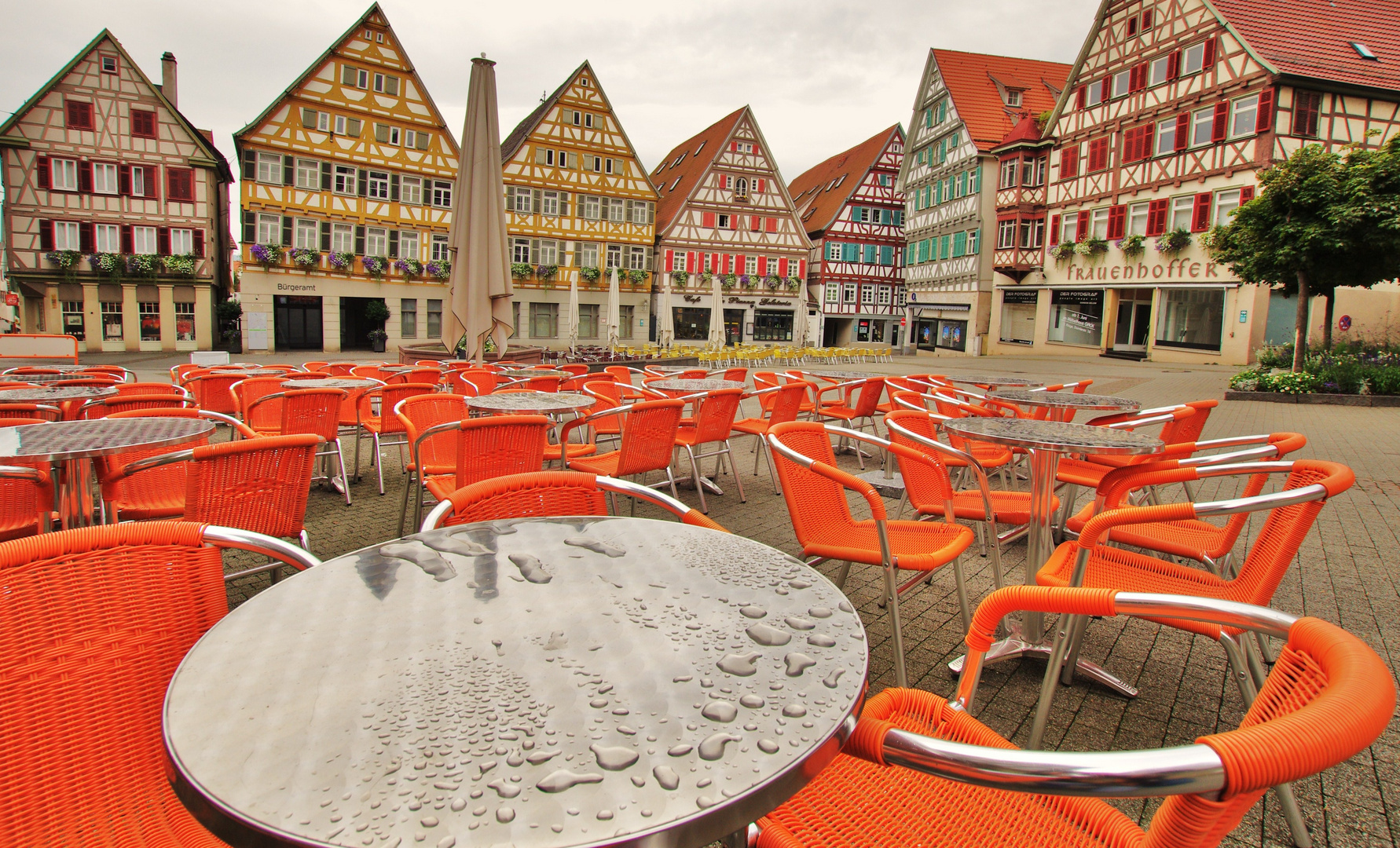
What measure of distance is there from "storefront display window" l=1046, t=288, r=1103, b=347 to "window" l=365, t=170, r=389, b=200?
25.7 metres

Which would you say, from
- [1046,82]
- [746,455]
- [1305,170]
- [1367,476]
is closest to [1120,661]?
[746,455]

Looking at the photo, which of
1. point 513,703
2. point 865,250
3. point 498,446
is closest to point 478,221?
point 498,446

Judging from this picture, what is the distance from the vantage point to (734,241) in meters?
34.9

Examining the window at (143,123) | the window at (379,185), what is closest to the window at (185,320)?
the window at (143,123)

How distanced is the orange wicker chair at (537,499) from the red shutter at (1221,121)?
26.9 meters

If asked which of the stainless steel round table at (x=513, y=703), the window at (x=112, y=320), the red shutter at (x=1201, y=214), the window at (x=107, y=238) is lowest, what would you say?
the stainless steel round table at (x=513, y=703)

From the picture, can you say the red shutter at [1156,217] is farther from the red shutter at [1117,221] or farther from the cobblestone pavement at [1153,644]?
the cobblestone pavement at [1153,644]

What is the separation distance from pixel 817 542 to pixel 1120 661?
1.24 m

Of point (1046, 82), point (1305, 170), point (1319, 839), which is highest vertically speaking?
point (1046, 82)

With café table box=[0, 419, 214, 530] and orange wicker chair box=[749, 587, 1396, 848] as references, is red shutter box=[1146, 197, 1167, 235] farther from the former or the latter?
café table box=[0, 419, 214, 530]

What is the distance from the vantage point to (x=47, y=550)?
4.23 ft

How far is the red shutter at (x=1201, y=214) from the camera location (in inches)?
884

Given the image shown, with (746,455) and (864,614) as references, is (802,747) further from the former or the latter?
(746,455)

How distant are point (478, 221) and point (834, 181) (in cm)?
3709
